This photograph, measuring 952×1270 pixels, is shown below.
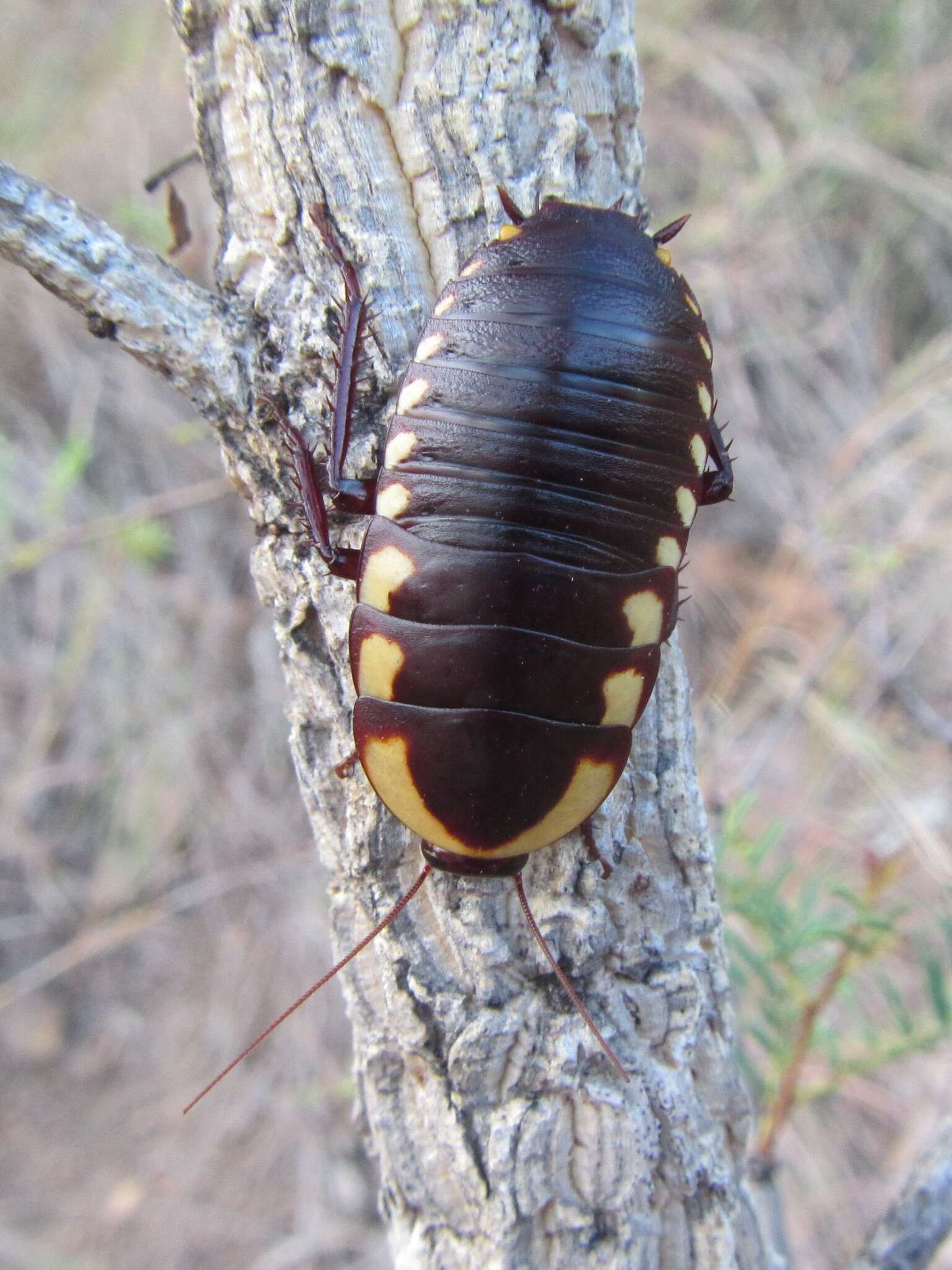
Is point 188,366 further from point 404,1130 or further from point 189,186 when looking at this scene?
point 189,186

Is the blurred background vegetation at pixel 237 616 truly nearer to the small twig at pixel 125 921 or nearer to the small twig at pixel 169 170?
the small twig at pixel 125 921

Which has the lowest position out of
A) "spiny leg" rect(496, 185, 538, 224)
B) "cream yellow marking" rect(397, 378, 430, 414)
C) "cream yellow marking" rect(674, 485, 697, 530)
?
"cream yellow marking" rect(674, 485, 697, 530)

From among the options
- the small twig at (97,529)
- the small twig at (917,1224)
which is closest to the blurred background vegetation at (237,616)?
the small twig at (97,529)

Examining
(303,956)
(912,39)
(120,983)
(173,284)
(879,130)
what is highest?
(912,39)

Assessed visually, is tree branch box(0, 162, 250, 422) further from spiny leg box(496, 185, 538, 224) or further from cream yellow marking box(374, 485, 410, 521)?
spiny leg box(496, 185, 538, 224)

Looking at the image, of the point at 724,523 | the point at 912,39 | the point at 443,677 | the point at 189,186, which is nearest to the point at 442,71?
the point at 443,677

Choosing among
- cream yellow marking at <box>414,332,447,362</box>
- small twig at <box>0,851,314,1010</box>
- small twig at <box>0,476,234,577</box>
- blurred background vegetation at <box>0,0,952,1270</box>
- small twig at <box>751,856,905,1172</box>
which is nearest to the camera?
cream yellow marking at <box>414,332,447,362</box>

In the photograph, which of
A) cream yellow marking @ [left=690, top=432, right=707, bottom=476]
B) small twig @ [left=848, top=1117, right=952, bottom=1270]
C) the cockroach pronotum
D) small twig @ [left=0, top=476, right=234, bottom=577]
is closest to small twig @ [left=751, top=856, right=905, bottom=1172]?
small twig @ [left=848, top=1117, right=952, bottom=1270]
